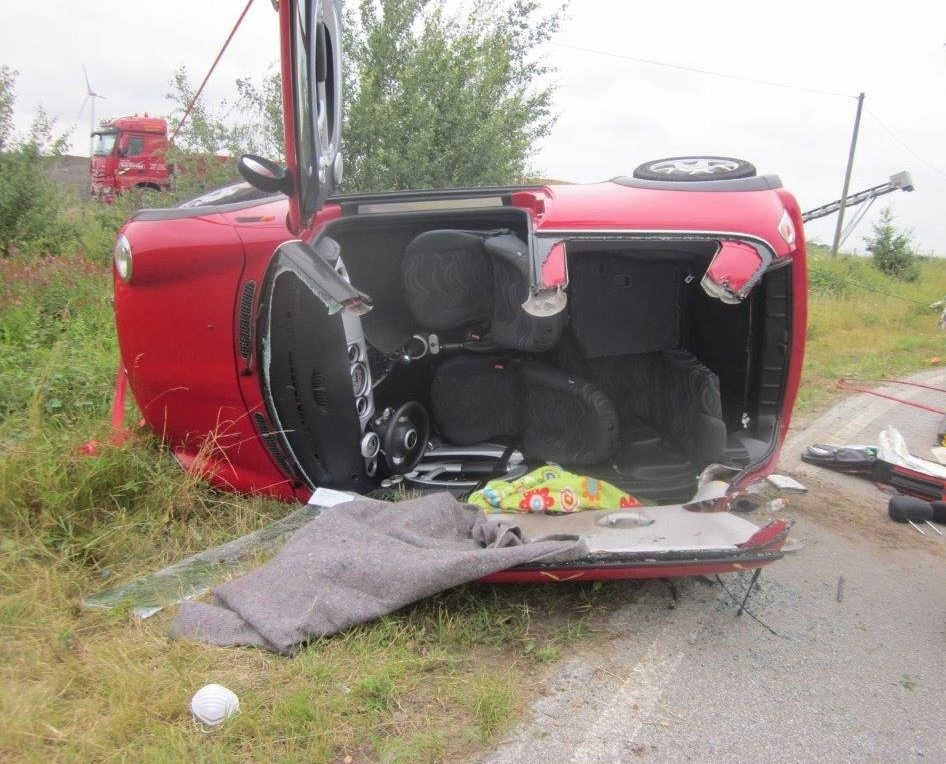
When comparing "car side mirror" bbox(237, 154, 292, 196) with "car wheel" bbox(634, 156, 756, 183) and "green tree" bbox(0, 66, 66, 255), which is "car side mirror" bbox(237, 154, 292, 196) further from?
"green tree" bbox(0, 66, 66, 255)

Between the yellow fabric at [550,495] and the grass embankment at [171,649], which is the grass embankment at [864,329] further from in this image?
the grass embankment at [171,649]

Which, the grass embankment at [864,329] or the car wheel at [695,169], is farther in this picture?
the grass embankment at [864,329]

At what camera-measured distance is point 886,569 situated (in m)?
3.11

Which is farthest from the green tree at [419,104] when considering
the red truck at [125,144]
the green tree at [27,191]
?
the red truck at [125,144]

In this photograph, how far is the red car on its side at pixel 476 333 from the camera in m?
2.51

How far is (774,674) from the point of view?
7.50ft

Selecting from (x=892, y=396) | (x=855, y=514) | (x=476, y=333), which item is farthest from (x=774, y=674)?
(x=892, y=396)

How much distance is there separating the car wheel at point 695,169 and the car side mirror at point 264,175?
1.54 meters

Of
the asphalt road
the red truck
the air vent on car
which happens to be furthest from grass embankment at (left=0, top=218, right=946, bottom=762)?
the red truck

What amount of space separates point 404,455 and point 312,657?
137 cm

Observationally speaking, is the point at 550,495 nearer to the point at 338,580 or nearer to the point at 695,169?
the point at 338,580

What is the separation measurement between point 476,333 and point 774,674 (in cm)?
194

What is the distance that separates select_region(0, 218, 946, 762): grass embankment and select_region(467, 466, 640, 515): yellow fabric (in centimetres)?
33

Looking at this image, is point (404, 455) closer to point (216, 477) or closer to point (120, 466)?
point (216, 477)
